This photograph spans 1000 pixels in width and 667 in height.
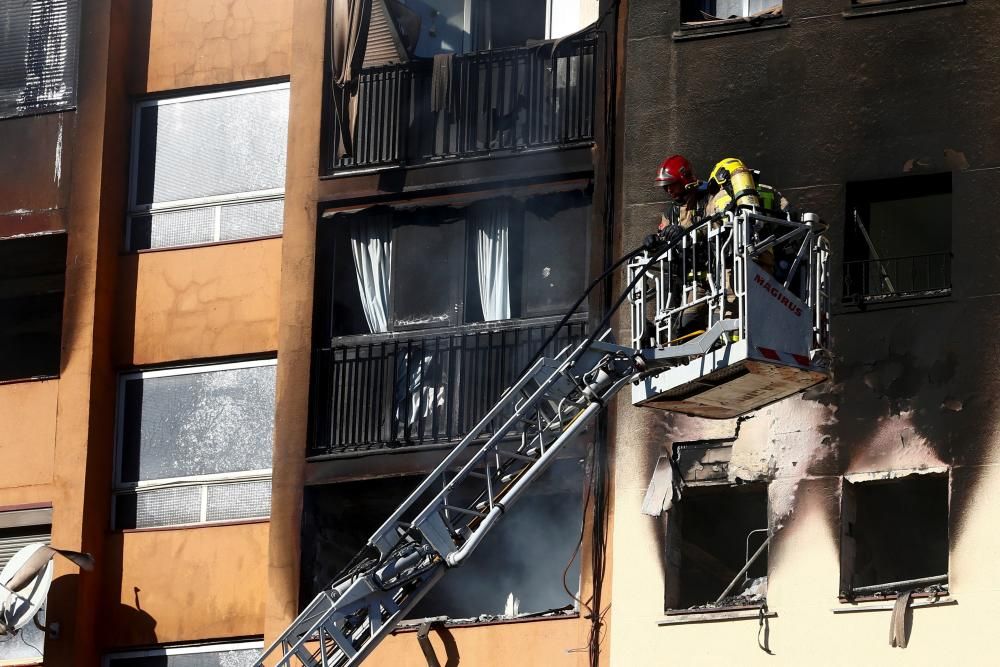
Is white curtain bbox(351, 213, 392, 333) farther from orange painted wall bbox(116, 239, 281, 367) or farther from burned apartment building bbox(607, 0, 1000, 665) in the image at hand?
burned apartment building bbox(607, 0, 1000, 665)

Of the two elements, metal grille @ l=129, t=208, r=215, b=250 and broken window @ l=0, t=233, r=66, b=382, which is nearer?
metal grille @ l=129, t=208, r=215, b=250

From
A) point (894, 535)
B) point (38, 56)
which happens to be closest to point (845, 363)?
point (894, 535)

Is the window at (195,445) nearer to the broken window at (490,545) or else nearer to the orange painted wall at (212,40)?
the broken window at (490,545)

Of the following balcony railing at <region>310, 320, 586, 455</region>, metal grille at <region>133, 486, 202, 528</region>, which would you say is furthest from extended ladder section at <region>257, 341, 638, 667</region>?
metal grille at <region>133, 486, 202, 528</region>

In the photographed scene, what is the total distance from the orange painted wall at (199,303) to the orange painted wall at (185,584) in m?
2.07

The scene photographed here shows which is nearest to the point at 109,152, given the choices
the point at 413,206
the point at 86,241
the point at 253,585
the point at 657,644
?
the point at 86,241

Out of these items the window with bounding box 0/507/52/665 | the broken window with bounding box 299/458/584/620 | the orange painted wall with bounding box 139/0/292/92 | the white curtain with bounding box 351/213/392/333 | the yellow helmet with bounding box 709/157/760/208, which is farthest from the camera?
the orange painted wall with bounding box 139/0/292/92

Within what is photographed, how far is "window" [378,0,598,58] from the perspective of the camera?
26.5 m

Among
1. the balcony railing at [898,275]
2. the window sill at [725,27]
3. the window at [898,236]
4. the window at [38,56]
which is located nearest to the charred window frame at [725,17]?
the window sill at [725,27]

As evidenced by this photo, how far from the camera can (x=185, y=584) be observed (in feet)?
83.4

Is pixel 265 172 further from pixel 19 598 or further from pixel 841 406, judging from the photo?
pixel 841 406

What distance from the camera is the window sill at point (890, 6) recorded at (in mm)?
23438

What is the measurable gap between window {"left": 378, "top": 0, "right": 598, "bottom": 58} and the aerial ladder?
5423mm

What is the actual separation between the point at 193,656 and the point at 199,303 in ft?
12.9
